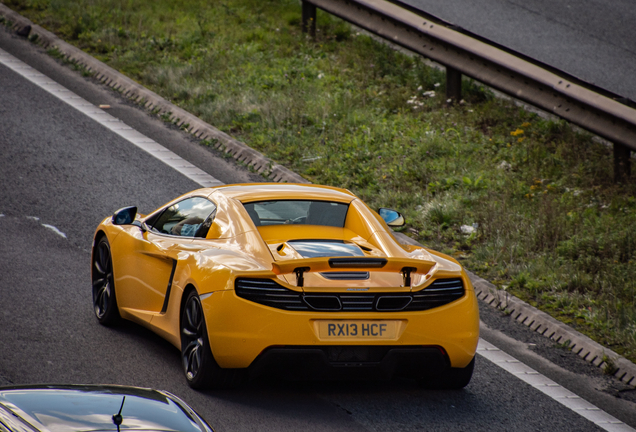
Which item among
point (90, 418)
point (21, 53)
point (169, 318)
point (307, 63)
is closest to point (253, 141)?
point (307, 63)

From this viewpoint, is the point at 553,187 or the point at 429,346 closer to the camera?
the point at 429,346

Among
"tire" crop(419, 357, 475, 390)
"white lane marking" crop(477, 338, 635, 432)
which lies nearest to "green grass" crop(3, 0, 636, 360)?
"white lane marking" crop(477, 338, 635, 432)

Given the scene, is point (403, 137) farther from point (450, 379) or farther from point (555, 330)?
point (450, 379)

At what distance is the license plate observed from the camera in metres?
5.14

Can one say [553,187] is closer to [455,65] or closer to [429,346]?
[455,65]

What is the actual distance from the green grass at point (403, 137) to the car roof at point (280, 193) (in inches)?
90.8

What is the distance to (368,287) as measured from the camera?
5176 millimetres

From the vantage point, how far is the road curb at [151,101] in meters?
10.8

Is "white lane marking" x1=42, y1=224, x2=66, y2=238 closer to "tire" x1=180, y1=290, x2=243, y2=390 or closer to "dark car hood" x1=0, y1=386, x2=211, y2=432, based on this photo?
"tire" x1=180, y1=290, x2=243, y2=390

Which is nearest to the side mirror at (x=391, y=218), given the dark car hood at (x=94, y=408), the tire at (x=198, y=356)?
the tire at (x=198, y=356)

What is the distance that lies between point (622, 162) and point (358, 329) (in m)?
5.64

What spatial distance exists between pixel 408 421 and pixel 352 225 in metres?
1.51

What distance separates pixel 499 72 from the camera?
11.0m

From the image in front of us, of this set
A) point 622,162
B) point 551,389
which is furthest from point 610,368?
point 622,162
